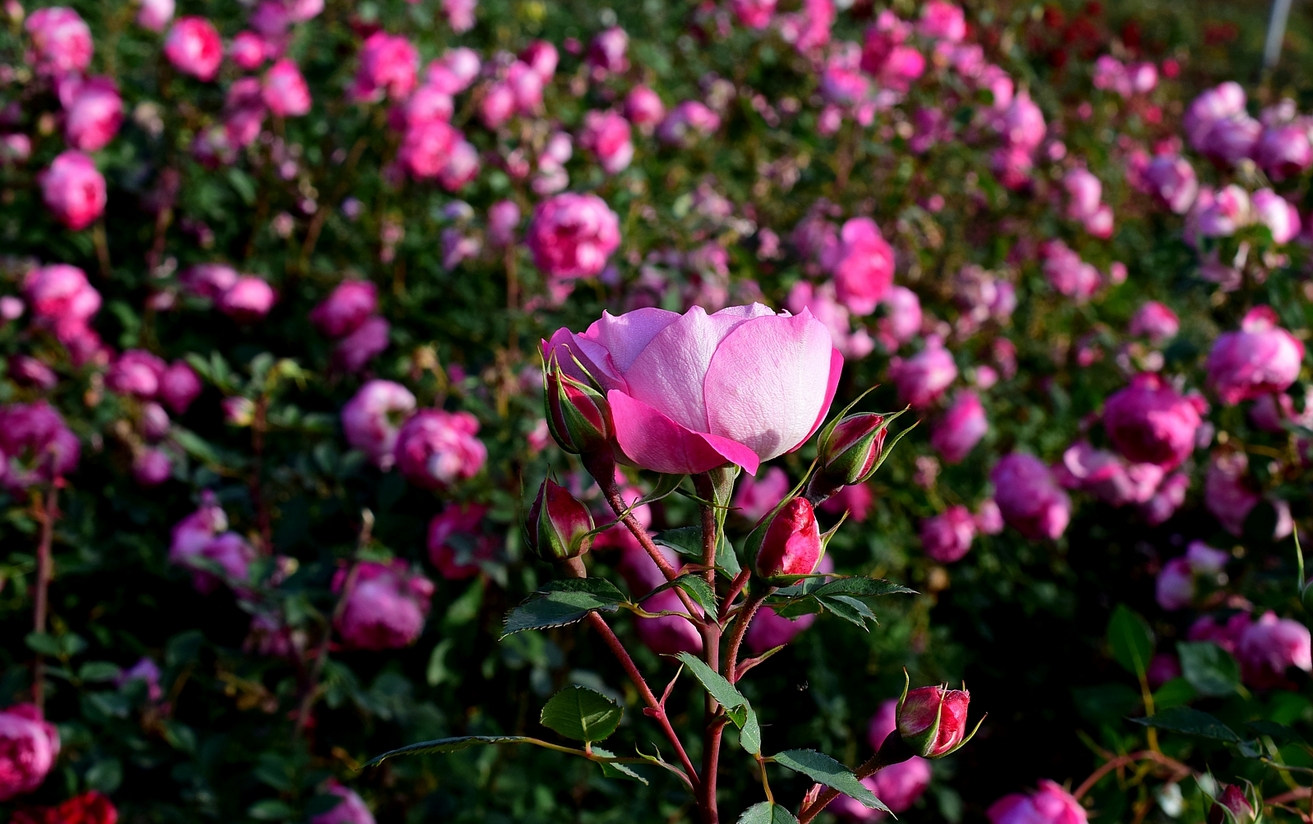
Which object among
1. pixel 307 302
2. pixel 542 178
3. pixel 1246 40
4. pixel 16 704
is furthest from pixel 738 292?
pixel 1246 40

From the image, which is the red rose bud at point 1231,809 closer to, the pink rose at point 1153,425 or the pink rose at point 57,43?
the pink rose at point 1153,425

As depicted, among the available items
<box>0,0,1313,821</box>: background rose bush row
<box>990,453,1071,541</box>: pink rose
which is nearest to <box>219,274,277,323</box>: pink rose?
<box>0,0,1313,821</box>: background rose bush row

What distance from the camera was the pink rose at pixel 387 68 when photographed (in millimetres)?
1917

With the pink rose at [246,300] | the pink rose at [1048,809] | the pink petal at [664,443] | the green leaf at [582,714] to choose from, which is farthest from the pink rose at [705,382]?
the pink rose at [246,300]

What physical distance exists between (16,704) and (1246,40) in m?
11.4

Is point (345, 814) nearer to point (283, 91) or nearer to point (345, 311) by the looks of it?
point (345, 311)

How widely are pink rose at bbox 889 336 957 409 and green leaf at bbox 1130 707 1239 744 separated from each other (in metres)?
1.07

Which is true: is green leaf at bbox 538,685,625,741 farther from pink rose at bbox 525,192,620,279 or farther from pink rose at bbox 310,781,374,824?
pink rose at bbox 525,192,620,279

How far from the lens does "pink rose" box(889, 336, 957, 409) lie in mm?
1691

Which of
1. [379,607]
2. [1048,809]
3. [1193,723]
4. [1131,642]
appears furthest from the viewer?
[379,607]

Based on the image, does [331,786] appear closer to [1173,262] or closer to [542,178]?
[542,178]

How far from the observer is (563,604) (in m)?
0.46

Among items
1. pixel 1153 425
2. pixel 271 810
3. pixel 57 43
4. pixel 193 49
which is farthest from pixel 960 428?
pixel 57 43

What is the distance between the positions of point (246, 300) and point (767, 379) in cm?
154
